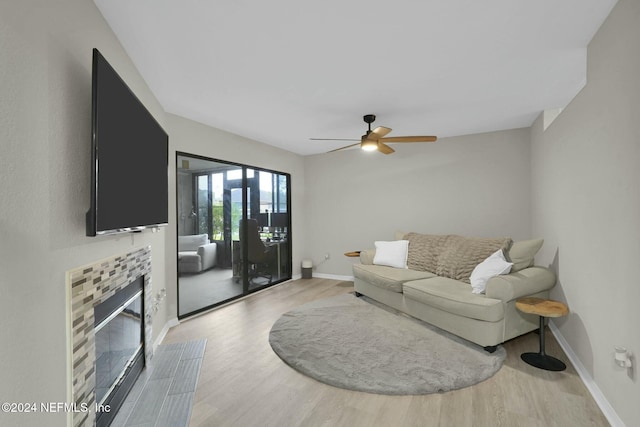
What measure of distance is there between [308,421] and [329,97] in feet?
9.15

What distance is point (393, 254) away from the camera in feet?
14.4

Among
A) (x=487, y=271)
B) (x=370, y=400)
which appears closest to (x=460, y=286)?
(x=487, y=271)

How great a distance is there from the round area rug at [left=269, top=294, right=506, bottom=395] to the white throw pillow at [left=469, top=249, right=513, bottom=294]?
1.82 ft

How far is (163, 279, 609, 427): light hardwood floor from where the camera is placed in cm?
189

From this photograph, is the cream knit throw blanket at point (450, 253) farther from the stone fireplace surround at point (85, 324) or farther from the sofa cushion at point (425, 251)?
the stone fireplace surround at point (85, 324)

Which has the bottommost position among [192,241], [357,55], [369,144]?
[192,241]

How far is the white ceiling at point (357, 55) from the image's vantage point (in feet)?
5.91

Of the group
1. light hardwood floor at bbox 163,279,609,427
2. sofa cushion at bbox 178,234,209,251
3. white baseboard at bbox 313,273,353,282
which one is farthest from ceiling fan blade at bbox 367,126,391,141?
white baseboard at bbox 313,273,353,282

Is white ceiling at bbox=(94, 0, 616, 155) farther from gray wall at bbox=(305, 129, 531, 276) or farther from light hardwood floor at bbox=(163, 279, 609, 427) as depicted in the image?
light hardwood floor at bbox=(163, 279, 609, 427)

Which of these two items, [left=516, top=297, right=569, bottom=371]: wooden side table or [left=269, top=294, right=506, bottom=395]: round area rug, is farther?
[left=516, top=297, right=569, bottom=371]: wooden side table

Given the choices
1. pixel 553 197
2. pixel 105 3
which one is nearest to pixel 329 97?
pixel 105 3

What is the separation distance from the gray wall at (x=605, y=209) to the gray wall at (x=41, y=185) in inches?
110

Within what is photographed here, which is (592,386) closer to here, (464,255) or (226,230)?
(464,255)

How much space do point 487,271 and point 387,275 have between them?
1192mm
